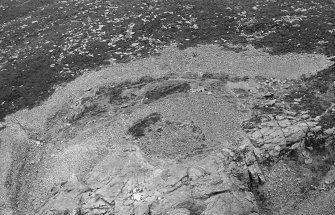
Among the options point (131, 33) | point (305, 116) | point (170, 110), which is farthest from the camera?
point (131, 33)

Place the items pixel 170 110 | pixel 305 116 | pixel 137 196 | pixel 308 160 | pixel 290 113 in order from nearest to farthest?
pixel 137 196
pixel 308 160
pixel 305 116
pixel 290 113
pixel 170 110

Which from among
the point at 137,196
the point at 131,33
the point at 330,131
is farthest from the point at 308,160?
the point at 131,33

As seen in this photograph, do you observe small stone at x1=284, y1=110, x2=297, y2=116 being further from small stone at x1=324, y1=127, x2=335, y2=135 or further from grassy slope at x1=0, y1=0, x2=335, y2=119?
grassy slope at x1=0, y1=0, x2=335, y2=119

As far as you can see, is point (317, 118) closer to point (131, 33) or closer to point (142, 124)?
point (142, 124)

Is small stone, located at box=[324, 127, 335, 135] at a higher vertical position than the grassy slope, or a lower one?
higher

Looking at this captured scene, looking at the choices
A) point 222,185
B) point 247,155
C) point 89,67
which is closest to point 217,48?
point 89,67

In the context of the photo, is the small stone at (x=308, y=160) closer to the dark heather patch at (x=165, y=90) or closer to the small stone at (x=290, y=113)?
the small stone at (x=290, y=113)

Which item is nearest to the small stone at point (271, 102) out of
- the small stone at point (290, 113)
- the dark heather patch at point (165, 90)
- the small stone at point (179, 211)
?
the small stone at point (290, 113)

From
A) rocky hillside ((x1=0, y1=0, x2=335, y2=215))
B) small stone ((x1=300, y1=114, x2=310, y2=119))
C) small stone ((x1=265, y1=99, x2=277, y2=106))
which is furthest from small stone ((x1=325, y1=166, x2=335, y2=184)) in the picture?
small stone ((x1=265, y1=99, x2=277, y2=106))

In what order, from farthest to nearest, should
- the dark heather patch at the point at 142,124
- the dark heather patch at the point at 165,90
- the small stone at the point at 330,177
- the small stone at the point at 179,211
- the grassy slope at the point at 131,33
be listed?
the grassy slope at the point at 131,33, the dark heather patch at the point at 165,90, the dark heather patch at the point at 142,124, the small stone at the point at 330,177, the small stone at the point at 179,211
